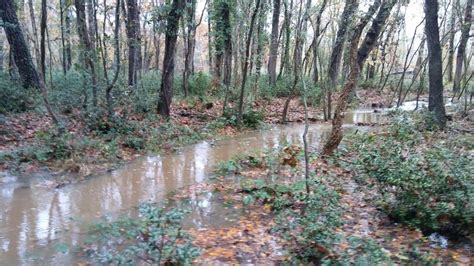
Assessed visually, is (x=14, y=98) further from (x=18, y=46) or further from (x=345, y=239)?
(x=345, y=239)

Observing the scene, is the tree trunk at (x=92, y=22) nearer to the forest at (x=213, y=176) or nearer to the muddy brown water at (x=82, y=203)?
the forest at (x=213, y=176)

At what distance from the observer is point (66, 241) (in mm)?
5266

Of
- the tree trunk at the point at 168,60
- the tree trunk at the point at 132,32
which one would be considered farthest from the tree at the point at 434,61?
the tree trunk at the point at 132,32

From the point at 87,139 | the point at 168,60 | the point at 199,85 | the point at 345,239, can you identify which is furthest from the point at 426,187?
the point at 199,85

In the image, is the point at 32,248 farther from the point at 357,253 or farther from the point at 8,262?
the point at 357,253

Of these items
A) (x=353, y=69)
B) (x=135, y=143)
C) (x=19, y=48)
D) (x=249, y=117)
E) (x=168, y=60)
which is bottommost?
(x=135, y=143)

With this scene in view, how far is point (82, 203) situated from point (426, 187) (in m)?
5.29

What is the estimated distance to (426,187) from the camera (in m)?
5.19

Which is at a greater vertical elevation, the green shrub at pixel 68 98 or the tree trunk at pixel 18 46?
the tree trunk at pixel 18 46

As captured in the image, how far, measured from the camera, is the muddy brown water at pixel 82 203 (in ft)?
16.7

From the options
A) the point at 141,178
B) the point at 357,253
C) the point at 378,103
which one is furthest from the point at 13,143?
the point at 378,103

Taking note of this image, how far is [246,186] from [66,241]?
3215mm

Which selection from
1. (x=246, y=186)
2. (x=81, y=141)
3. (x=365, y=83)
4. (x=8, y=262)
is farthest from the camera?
(x=365, y=83)

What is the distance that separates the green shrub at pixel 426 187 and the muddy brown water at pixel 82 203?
7.43 feet
